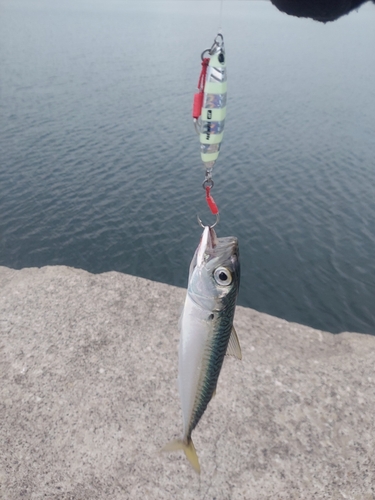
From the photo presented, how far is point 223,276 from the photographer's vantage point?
3.67 metres

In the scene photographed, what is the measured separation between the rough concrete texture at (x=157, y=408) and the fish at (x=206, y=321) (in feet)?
5.16

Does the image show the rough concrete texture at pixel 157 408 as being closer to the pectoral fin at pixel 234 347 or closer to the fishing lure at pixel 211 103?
the pectoral fin at pixel 234 347

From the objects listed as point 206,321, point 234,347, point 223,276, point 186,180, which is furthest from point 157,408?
point 186,180

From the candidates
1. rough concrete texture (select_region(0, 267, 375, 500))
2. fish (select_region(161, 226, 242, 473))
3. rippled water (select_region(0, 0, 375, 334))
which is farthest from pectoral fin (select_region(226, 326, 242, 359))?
rippled water (select_region(0, 0, 375, 334))

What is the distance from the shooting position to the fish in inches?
145

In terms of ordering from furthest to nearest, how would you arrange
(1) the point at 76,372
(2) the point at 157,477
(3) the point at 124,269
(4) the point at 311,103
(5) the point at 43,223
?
(4) the point at 311,103 → (5) the point at 43,223 → (3) the point at 124,269 → (1) the point at 76,372 → (2) the point at 157,477

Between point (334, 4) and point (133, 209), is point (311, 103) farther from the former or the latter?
point (334, 4)

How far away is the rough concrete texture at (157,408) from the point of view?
5.48 meters

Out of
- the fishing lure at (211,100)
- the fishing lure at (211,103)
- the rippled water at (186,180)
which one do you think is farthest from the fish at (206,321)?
the rippled water at (186,180)

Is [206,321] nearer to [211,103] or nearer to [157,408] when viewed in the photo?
[211,103]

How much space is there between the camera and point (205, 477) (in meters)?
5.54

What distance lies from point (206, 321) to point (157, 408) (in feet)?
10.2

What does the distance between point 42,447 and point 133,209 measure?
1441cm

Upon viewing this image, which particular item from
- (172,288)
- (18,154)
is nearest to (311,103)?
(18,154)
